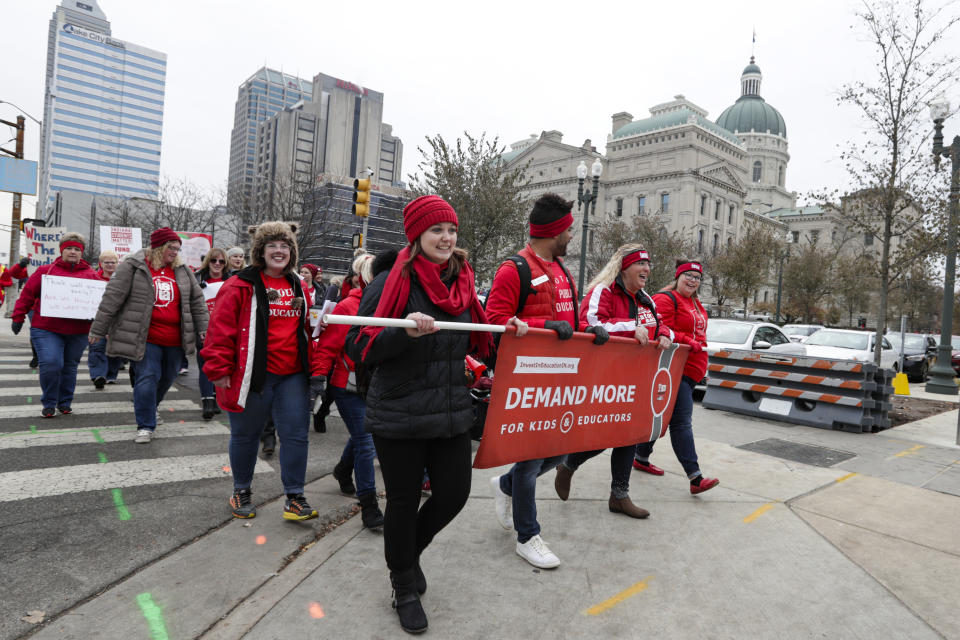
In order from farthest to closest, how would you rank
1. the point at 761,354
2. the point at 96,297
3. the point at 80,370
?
the point at 80,370, the point at 761,354, the point at 96,297

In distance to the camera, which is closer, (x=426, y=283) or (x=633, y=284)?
(x=426, y=283)

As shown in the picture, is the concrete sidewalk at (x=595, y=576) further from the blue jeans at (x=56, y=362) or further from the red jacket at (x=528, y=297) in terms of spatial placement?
the blue jeans at (x=56, y=362)

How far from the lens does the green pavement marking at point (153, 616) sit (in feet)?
8.29

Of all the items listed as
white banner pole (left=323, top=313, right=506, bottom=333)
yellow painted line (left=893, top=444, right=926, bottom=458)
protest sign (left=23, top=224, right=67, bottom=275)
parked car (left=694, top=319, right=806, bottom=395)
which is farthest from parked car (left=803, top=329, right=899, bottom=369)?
protest sign (left=23, top=224, right=67, bottom=275)

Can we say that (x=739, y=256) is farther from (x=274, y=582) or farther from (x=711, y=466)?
(x=274, y=582)

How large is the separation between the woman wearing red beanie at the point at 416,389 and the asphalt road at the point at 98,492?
1291mm

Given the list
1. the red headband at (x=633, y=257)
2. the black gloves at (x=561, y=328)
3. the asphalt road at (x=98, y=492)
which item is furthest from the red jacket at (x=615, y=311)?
the asphalt road at (x=98, y=492)

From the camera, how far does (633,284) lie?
13.3 feet

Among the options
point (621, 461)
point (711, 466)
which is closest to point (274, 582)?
point (621, 461)

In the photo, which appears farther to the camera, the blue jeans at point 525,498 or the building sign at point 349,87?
the building sign at point 349,87

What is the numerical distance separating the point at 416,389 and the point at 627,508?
7.67ft

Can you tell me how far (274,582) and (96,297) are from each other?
5.43 metres

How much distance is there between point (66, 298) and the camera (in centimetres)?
654

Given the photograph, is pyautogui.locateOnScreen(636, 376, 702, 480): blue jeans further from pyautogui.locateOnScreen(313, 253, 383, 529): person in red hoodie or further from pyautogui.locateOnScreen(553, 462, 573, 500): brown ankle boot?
pyautogui.locateOnScreen(313, 253, 383, 529): person in red hoodie
